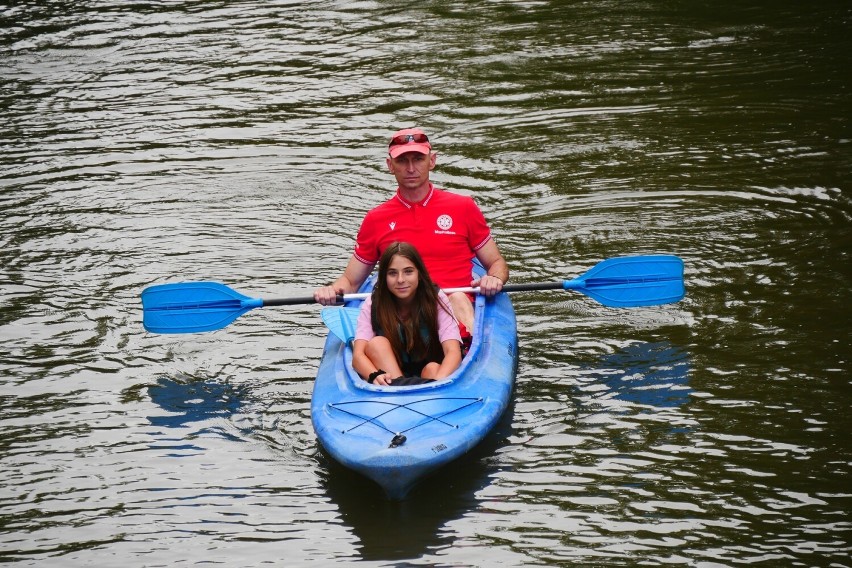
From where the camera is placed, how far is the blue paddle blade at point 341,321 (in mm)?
6523

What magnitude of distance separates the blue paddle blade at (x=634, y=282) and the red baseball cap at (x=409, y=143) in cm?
118

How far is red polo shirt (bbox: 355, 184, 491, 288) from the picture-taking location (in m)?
6.95

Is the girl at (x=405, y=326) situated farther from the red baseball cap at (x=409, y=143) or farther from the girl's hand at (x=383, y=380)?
the red baseball cap at (x=409, y=143)

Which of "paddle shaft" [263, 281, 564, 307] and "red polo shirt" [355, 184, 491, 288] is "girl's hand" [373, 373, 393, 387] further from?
"red polo shirt" [355, 184, 491, 288]

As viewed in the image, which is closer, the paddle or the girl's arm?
the girl's arm

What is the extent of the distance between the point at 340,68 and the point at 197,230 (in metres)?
4.85

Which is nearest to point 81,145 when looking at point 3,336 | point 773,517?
point 3,336

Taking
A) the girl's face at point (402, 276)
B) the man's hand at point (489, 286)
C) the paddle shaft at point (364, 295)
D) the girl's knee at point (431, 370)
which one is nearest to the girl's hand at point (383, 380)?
the girl's knee at point (431, 370)

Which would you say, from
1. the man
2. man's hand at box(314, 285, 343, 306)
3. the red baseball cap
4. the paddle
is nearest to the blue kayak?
man's hand at box(314, 285, 343, 306)

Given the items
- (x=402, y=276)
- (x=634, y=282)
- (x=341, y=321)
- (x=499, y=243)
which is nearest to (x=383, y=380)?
(x=402, y=276)

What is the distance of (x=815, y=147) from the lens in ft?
33.6

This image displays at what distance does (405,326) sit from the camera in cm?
615

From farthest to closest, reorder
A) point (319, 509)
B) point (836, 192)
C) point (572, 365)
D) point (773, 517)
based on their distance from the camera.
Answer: point (836, 192) < point (572, 365) < point (319, 509) < point (773, 517)

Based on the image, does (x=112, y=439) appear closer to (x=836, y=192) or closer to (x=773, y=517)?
(x=773, y=517)
